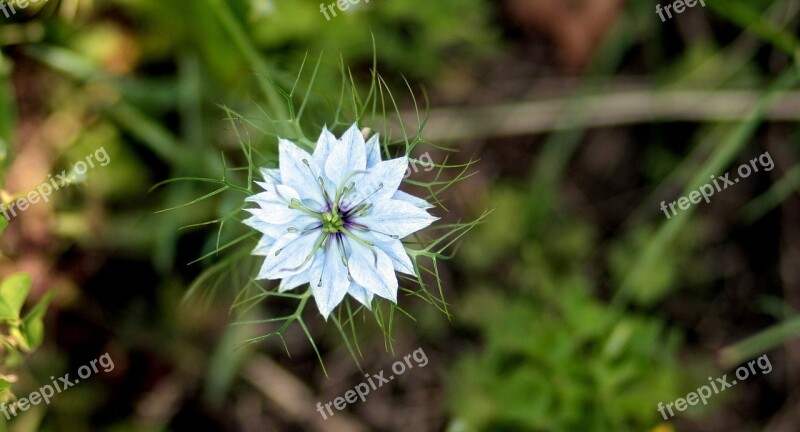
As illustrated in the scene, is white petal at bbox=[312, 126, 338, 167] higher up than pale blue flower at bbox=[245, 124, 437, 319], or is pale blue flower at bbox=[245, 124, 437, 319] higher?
white petal at bbox=[312, 126, 338, 167]

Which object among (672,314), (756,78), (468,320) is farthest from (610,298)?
A: (756,78)
